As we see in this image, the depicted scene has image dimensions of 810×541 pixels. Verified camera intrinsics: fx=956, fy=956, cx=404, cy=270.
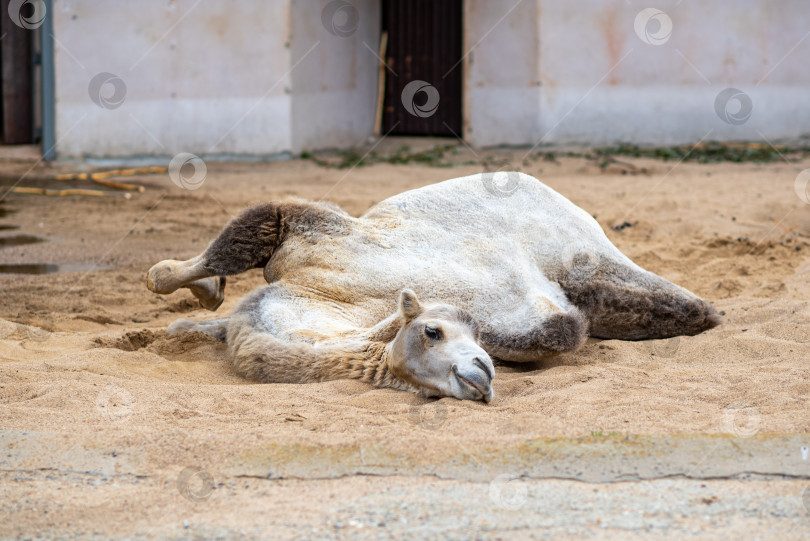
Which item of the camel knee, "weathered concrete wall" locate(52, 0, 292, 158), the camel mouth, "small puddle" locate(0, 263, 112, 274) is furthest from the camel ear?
"weathered concrete wall" locate(52, 0, 292, 158)

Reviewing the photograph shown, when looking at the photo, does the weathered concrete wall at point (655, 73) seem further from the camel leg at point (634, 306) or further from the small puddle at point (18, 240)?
the camel leg at point (634, 306)

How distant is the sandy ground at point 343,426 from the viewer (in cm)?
284

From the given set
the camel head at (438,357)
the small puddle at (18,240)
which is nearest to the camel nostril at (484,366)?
the camel head at (438,357)

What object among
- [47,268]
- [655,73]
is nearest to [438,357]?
[47,268]

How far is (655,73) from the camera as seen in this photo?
14281 millimetres

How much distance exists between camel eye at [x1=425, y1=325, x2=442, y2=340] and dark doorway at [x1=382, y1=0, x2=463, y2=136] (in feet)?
38.2

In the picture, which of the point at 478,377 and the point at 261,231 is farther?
the point at 261,231

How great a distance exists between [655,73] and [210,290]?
1058 centimetres

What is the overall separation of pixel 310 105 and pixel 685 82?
5609 millimetres

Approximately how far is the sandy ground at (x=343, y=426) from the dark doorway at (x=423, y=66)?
9.27m

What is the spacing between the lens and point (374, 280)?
186 inches

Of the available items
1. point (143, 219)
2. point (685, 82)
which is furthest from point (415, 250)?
point (685, 82)

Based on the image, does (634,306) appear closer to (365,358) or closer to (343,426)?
(365,358)

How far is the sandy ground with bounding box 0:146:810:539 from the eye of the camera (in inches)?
112
